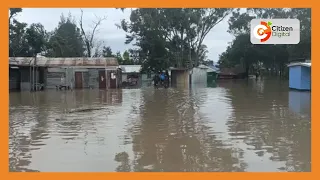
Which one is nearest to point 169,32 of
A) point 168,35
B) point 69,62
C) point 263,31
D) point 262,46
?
point 168,35

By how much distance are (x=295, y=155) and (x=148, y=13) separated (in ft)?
109

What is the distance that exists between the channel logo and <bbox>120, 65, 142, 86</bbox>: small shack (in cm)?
2592

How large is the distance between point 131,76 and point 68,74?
1362 centimetres

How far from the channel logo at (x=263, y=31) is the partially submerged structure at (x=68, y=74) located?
20.2 metres

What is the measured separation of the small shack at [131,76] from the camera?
1436 inches

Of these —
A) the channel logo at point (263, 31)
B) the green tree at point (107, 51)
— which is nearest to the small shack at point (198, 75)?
the green tree at point (107, 51)

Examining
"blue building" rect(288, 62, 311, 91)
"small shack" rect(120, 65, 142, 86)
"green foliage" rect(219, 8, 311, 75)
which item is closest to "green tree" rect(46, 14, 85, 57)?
"small shack" rect(120, 65, 142, 86)

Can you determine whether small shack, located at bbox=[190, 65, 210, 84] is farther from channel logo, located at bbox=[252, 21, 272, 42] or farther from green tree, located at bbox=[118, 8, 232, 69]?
channel logo, located at bbox=[252, 21, 272, 42]

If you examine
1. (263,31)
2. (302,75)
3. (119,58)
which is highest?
(119,58)

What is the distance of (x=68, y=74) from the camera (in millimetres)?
29016

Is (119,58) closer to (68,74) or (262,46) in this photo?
(262,46)

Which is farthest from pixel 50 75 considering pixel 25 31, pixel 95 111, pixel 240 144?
pixel 240 144

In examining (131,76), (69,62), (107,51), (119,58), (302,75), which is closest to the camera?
(302,75)

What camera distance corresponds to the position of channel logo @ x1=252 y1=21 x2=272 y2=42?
33.6 ft
